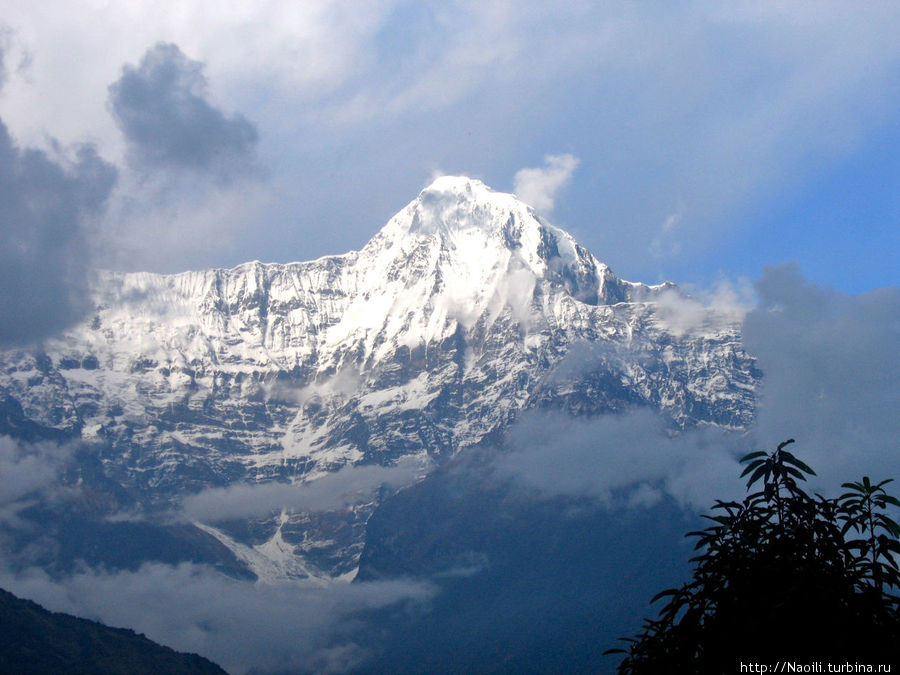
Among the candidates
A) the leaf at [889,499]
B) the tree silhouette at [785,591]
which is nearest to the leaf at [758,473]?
the tree silhouette at [785,591]

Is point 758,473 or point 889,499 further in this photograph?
point 758,473

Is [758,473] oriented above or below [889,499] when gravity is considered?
above

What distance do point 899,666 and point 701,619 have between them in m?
4.59

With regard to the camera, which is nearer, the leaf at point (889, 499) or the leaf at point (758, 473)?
the leaf at point (889, 499)

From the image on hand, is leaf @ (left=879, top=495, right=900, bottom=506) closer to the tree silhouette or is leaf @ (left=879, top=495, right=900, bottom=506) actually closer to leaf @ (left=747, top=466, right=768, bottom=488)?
the tree silhouette

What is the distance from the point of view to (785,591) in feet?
81.6

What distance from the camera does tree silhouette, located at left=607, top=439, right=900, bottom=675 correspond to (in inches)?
968

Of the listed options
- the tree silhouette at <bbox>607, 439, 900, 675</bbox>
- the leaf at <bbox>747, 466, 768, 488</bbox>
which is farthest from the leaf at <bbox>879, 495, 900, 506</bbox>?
the leaf at <bbox>747, 466, 768, 488</bbox>

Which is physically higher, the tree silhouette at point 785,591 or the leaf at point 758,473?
the leaf at point 758,473

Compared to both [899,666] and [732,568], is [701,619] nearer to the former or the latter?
[732,568]

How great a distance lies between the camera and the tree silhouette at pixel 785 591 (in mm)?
24594

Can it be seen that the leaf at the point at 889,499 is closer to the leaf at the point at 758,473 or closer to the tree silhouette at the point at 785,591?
the tree silhouette at the point at 785,591

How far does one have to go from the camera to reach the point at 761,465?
27.3 metres

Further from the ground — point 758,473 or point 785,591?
point 758,473
